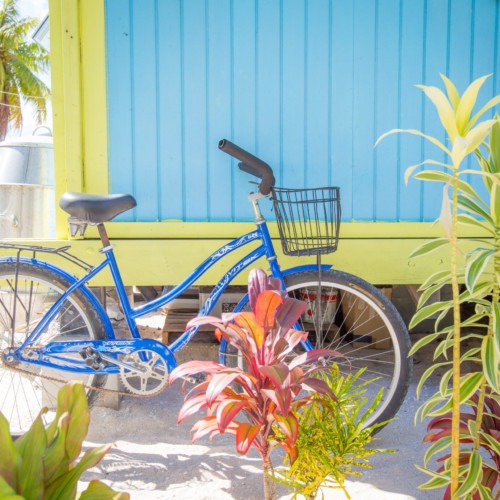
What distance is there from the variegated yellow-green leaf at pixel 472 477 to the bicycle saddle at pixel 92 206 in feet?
6.03

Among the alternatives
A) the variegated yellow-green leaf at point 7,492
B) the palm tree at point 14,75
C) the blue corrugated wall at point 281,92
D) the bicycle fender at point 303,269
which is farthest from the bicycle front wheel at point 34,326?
the palm tree at point 14,75

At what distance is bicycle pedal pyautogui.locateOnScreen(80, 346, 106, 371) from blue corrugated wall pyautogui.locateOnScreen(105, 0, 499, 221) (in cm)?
89

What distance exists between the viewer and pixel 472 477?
174 cm

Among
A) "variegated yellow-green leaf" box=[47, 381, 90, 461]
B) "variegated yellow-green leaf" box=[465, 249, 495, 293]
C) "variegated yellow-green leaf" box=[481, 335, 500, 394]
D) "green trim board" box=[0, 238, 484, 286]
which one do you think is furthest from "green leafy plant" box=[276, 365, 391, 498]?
"green trim board" box=[0, 238, 484, 286]

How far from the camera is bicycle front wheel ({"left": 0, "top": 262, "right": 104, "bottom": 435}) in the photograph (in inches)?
107

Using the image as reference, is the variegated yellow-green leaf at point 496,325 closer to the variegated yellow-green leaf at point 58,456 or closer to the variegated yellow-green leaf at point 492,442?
the variegated yellow-green leaf at point 492,442

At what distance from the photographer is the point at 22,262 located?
2.73 m

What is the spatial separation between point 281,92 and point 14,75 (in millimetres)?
20148

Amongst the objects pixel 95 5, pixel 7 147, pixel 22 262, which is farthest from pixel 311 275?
pixel 7 147

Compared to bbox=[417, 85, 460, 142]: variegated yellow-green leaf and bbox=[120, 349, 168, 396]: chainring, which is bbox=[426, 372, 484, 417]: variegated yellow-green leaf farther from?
bbox=[120, 349, 168, 396]: chainring

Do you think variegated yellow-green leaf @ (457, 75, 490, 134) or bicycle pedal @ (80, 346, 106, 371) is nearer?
variegated yellow-green leaf @ (457, 75, 490, 134)

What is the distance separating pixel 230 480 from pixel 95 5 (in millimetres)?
2685

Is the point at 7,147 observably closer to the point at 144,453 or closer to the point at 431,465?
the point at 144,453

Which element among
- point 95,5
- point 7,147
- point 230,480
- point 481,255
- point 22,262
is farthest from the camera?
point 7,147
